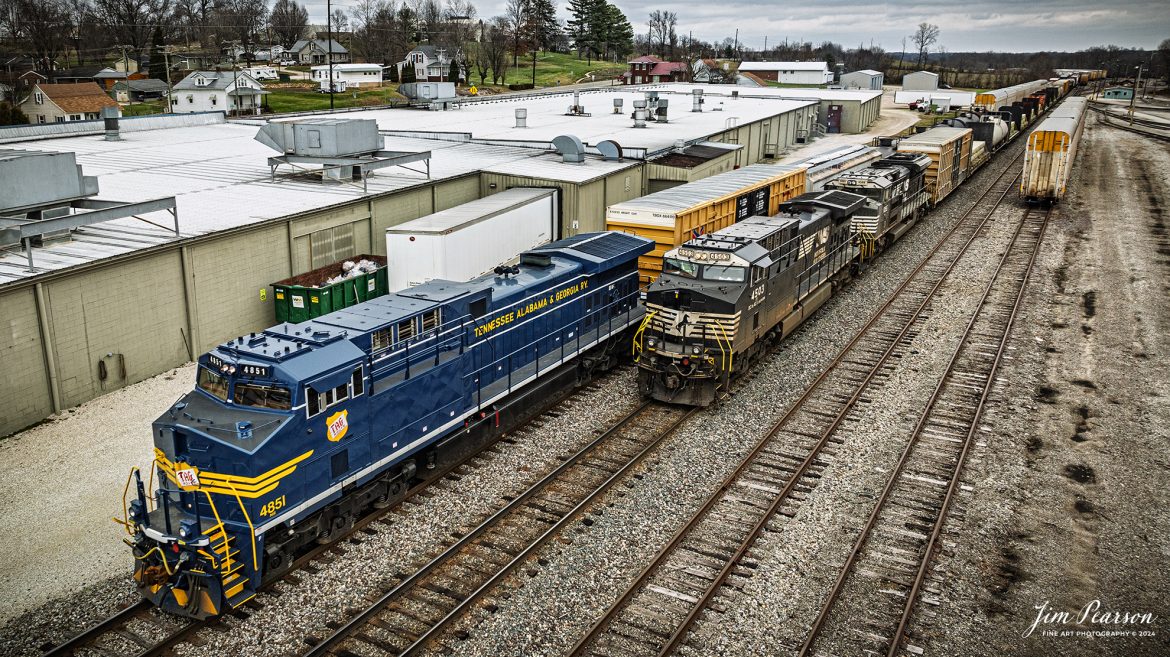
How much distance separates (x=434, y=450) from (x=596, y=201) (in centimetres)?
1682

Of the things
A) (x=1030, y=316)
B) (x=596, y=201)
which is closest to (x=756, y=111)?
(x=596, y=201)

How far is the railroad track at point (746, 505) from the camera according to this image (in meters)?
10.8

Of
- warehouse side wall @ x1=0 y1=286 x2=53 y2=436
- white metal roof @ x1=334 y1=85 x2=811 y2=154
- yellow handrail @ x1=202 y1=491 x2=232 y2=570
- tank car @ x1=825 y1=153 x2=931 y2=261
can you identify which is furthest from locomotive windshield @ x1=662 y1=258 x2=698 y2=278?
white metal roof @ x1=334 y1=85 x2=811 y2=154

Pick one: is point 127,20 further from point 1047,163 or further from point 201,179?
point 1047,163

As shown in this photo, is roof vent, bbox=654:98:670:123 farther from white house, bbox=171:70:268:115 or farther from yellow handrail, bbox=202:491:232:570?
yellow handrail, bbox=202:491:232:570

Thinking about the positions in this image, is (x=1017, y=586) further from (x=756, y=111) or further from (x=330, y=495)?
(x=756, y=111)

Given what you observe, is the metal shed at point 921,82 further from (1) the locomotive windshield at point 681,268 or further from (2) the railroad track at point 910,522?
(1) the locomotive windshield at point 681,268

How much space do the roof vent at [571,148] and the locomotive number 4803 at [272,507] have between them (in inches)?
897

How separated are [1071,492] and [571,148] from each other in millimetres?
22015

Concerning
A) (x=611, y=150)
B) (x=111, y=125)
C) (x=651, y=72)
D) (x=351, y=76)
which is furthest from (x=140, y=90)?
(x=611, y=150)

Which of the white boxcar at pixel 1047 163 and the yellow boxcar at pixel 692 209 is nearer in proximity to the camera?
the yellow boxcar at pixel 692 209

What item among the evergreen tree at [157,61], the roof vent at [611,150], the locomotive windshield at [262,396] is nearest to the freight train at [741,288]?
the locomotive windshield at [262,396]

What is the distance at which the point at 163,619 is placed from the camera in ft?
35.7

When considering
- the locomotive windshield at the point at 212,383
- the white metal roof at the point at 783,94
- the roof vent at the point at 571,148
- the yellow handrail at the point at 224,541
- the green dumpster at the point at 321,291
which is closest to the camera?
the yellow handrail at the point at 224,541
